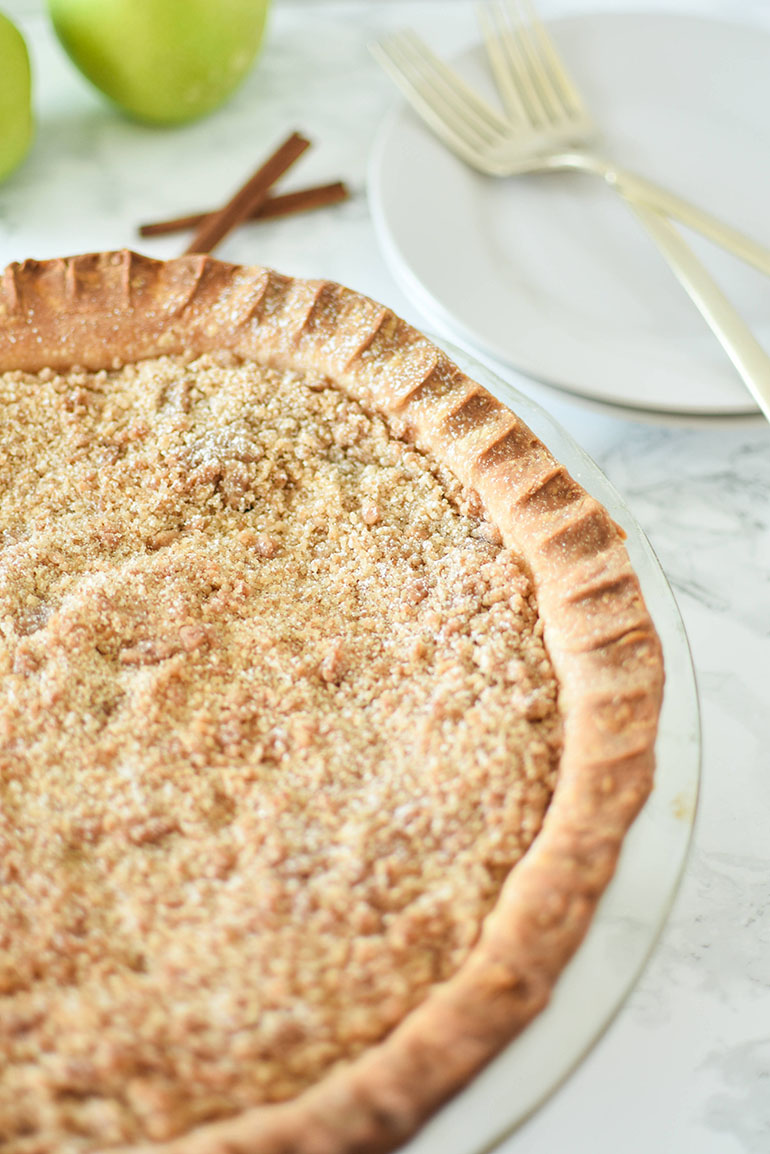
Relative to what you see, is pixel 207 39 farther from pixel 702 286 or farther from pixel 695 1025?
pixel 695 1025

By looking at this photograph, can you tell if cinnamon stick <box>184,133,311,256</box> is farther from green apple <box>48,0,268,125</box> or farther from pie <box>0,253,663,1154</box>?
pie <box>0,253,663,1154</box>

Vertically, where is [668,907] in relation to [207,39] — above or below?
below

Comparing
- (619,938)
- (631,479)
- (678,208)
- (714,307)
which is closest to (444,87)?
(678,208)

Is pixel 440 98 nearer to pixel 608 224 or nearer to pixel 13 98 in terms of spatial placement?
pixel 608 224

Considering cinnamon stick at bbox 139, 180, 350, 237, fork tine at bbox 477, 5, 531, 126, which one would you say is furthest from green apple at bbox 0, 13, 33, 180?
fork tine at bbox 477, 5, 531, 126

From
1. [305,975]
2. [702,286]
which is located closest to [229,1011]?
[305,975]
